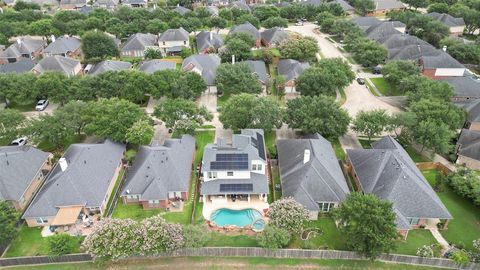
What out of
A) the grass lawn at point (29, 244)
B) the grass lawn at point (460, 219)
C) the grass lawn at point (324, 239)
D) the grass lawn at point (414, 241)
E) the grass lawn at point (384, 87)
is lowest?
the grass lawn at point (460, 219)

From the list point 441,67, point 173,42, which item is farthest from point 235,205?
point 173,42

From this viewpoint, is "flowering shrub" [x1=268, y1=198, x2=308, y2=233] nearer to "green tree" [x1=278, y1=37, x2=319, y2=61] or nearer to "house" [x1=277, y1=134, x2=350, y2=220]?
"house" [x1=277, y1=134, x2=350, y2=220]

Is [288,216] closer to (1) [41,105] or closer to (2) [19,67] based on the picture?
(1) [41,105]

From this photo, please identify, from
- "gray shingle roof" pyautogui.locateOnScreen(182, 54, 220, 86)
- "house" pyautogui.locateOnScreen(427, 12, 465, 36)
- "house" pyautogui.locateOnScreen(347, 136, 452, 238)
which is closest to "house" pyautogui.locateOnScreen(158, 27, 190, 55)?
"gray shingle roof" pyautogui.locateOnScreen(182, 54, 220, 86)

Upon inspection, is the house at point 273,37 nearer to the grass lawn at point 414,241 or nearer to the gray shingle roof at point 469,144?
the gray shingle roof at point 469,144

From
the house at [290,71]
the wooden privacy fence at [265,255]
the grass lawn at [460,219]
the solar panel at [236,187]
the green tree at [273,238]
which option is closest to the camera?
the green tree at [273,238]

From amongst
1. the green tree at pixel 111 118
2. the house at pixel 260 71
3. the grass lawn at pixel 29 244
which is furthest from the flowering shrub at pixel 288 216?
the house at pixel 260 71
